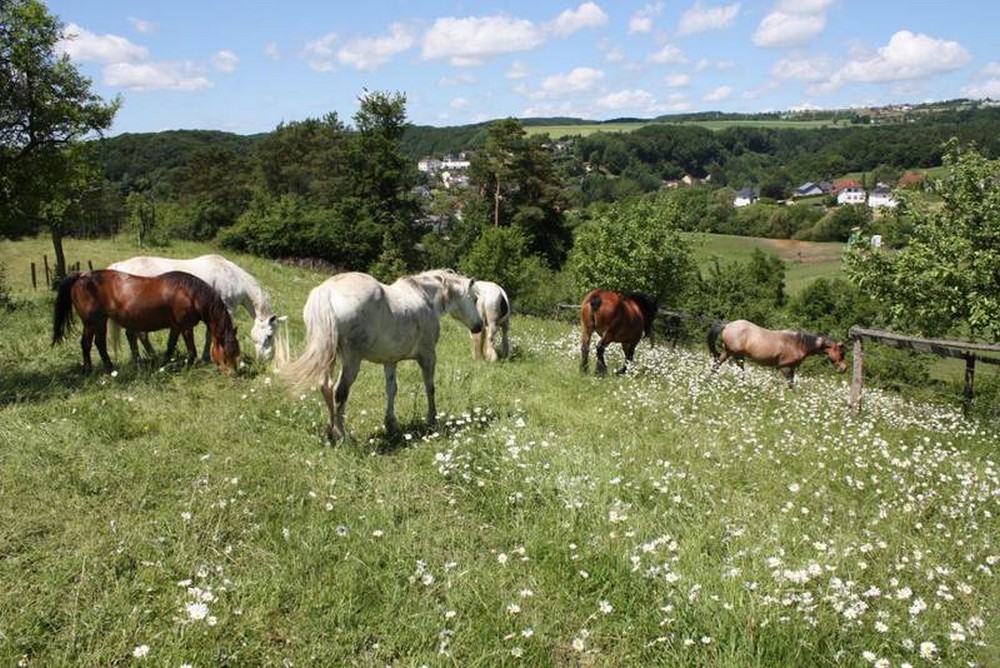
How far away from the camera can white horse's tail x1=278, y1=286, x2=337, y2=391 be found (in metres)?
6.63

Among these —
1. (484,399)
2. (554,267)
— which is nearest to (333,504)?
(484,399)

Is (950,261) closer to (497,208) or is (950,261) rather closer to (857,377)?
(857,377)

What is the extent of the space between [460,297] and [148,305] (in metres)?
4.47

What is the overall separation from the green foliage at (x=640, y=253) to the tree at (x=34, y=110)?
2152 cm

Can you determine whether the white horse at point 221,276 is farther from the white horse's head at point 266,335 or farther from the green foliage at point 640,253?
the green foliage at point 640,253

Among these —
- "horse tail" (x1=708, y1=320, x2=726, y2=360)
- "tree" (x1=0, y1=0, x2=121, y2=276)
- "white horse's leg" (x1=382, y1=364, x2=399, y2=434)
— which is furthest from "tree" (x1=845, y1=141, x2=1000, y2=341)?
"tree" (x1=0, y1=0, x2=121, y2=276)

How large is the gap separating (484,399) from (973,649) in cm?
640

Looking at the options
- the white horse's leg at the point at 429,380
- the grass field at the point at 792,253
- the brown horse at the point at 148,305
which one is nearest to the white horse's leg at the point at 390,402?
the white horse's leg at the point at 429,380

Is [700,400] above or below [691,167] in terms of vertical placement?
below

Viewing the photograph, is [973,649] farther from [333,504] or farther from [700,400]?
[700,400]

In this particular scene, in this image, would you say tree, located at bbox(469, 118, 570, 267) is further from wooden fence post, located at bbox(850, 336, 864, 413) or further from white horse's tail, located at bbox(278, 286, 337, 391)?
white horse's tail, located at bbox(278, 286, 337, 391)

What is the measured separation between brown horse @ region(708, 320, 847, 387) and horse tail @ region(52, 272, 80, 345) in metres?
11.8

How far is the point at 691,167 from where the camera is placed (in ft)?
595

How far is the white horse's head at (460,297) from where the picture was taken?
905 cm
